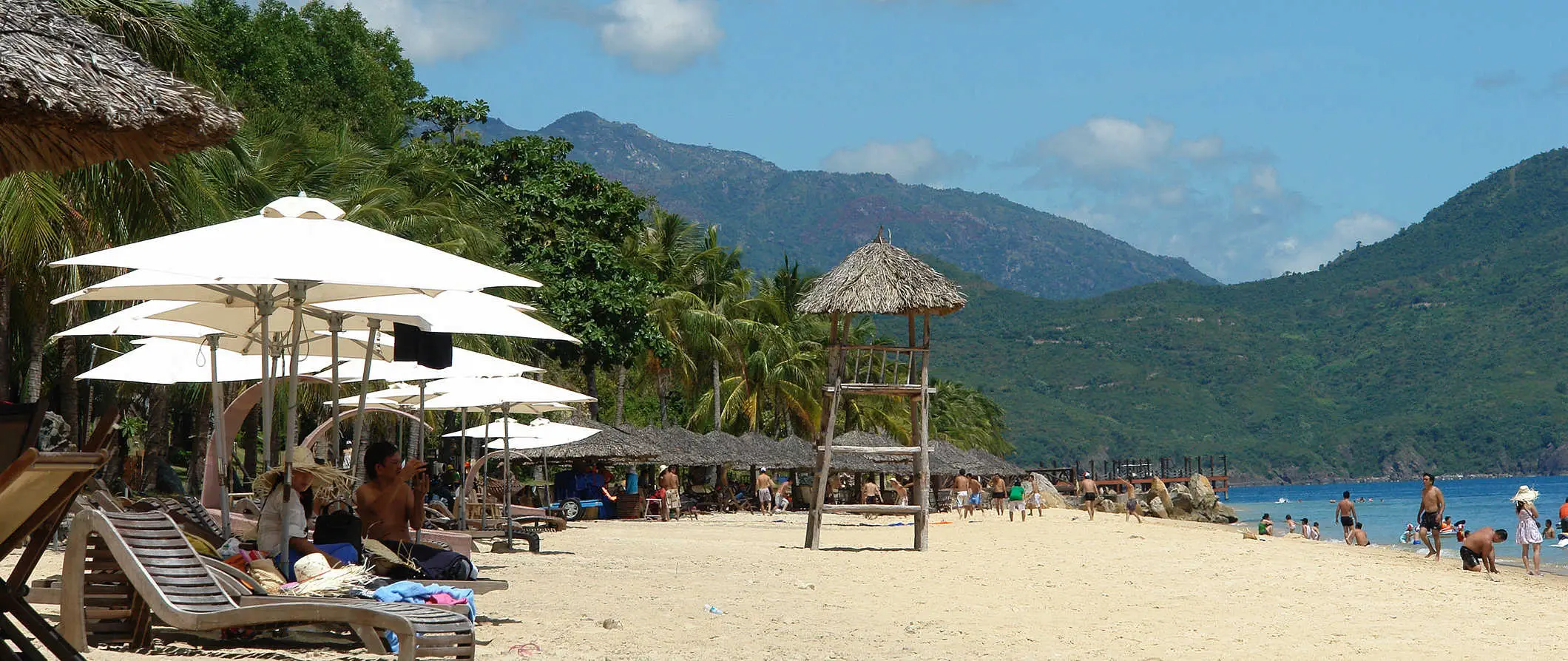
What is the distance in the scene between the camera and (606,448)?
90.3 feet

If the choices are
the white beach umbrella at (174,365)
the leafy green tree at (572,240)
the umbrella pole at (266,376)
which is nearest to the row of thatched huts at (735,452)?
the leafy green tree at (572,240)

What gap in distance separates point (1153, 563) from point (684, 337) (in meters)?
25.2

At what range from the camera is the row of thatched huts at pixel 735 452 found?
91.3 ft

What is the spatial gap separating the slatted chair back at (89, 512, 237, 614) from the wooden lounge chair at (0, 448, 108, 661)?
63 centimetres

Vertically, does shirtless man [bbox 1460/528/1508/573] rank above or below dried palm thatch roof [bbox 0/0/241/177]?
below

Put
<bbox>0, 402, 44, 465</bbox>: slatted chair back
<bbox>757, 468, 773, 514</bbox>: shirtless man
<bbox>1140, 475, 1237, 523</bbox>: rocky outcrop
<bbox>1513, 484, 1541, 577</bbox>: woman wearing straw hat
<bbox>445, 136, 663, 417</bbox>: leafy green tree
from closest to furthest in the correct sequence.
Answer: <bbox>0, 402, 44, 465</bbox>: slatted chair back → <bbox>1513, 484, 1541, 577</bbox>: woman wearing straw hat → <bbox>445, 136, 663, 417</bbox>: leafy green tree → <bbox>757, 468, 773, 514</bbox>: shirtless man → <bbox>1140, 475, 1237, 523</bbox>: rocky outcrop

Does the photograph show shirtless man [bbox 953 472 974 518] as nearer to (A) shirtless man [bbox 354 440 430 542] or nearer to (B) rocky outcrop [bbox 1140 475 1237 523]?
(B) rocky outcrop [bbox 1140 475 1237 523]

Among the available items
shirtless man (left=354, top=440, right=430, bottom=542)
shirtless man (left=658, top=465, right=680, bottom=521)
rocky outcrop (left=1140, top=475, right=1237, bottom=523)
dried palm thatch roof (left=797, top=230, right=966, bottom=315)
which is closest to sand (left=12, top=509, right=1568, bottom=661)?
shirtless man (left=354, top=440, right=430, bottom=542)

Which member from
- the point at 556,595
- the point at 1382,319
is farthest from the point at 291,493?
the point at 1382,319

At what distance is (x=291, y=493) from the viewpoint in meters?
7.37

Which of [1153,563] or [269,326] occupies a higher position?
[269,326]

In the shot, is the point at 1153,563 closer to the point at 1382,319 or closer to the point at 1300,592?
the point at 1300,592

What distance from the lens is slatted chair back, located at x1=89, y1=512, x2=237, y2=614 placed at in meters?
5.57

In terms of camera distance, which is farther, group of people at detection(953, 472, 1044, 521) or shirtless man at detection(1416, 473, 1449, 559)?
group of people at detection(953, 472, 1044, 521)
